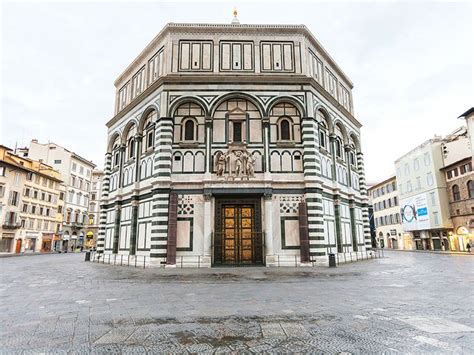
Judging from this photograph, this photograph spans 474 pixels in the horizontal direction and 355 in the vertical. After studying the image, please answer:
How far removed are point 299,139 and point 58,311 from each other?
1623 centimetres

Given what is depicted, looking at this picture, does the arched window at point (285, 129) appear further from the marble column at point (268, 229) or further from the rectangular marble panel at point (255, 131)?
the marble column at point (268, 229)

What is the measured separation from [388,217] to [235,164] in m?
43.9

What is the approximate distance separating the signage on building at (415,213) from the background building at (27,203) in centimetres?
5540

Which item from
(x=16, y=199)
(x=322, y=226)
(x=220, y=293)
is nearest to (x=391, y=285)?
(x=220, y=293)

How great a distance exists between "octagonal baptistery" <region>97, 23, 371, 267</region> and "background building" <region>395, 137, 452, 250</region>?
76.7 ft

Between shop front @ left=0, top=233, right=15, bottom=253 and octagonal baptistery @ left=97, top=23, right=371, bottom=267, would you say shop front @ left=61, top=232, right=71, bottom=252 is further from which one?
octagonal baptistery @ left=97, top=23, right=371, bottom=267

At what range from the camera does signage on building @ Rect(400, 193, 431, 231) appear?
4132 centimetres

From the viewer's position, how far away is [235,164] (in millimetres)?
18656

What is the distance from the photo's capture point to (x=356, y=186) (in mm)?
26469

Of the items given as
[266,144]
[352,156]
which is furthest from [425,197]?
[266,144]

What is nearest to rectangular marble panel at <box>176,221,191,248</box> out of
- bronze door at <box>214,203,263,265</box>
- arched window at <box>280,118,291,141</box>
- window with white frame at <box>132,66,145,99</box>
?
bronze door at <box>214,203,263,265</box>

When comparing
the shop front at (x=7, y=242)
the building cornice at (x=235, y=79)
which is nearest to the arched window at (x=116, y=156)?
the building cornice at (x=235, y=79)

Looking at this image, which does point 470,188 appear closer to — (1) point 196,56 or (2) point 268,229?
(2) point 268,229

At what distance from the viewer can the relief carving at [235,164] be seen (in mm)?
18453
